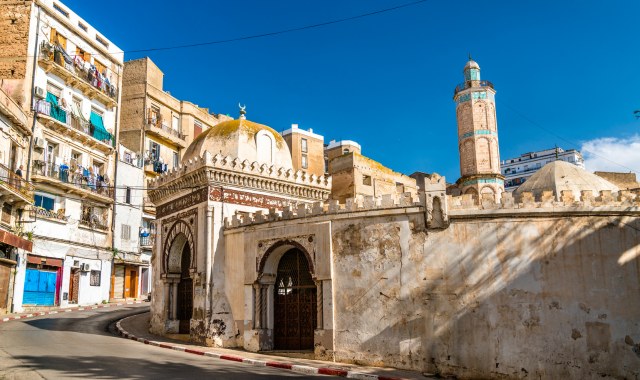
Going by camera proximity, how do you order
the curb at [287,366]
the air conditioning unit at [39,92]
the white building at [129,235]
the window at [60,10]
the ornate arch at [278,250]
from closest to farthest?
1. the curb at [287,366]
2. the ornate arch at [278,250]
3. the air conditioning unit at [39,92]
4. the window at [60,10]
5. the white building at [129,235]

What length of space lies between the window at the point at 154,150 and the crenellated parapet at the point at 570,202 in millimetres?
32184

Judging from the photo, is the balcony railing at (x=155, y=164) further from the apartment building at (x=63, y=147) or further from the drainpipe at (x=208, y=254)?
the drainpipe at (x=208, y=254)

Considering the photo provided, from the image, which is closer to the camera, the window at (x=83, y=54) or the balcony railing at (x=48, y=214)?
the balcony railing at (x=48, y=214)

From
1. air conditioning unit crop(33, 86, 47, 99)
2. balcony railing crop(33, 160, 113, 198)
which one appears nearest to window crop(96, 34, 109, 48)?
→ air conditioning unit crop(33, 86, 47, 99)

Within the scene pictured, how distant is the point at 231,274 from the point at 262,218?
7.36ft

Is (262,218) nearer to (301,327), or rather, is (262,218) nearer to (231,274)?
(231,274)

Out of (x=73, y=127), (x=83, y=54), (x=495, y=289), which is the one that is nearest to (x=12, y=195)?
(x=73, y=127)

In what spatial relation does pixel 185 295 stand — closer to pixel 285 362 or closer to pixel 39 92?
pixel 285 362

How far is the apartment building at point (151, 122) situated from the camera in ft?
130

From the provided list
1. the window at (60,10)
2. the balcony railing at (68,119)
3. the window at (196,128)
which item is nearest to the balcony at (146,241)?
the balcony railing at (68,119)

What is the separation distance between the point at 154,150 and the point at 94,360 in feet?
101

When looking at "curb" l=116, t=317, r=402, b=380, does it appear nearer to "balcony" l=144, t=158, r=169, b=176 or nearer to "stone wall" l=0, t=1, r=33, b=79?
"stone wall" l=0, t=1, r=33, b=79

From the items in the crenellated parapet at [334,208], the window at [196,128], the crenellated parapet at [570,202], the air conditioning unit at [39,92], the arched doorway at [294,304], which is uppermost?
the window at [196,128]

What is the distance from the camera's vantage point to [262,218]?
53.6ft
